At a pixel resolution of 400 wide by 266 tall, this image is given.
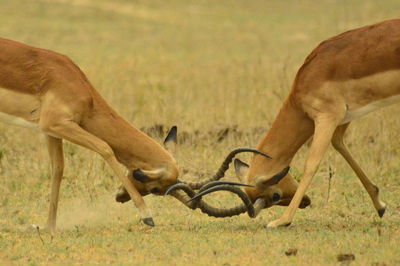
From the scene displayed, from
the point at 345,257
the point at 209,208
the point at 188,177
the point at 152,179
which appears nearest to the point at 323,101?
the point at 209,208

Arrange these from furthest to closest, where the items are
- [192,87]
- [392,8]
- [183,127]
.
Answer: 1. [392,8]
2. [192,87]
3. [183,127]

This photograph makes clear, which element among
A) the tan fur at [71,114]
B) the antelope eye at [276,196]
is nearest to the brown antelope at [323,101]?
the antelope eye at [276,196]

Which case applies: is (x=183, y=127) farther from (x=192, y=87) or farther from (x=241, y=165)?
(x=192, y=87)

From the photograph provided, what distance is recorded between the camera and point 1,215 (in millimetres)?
9523

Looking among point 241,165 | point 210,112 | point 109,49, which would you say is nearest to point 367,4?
point 109,49

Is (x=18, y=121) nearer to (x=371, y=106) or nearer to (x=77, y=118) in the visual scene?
(x=77, y=118)

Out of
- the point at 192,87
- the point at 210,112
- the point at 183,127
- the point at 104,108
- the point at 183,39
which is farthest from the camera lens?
the point at 183,39

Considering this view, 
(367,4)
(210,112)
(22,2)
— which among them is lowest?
(22,2)

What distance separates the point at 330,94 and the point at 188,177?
2967mm

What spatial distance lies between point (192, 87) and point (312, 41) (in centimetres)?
803

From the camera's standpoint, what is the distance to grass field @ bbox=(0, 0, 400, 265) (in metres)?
7.46

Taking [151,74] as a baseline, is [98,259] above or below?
above

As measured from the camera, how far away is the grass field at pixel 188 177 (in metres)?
7.46

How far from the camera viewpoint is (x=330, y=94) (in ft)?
27.4
